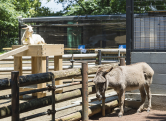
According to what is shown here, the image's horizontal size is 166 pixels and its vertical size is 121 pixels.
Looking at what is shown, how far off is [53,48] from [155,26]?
115 inches

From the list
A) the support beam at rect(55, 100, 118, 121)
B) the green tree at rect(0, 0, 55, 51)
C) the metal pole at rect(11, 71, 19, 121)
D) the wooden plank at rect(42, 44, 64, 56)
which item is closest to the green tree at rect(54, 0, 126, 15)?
the green tree at rect(0, 0, 55, 51)

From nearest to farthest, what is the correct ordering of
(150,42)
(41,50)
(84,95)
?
(84,95)
(150,42)
(41,50)

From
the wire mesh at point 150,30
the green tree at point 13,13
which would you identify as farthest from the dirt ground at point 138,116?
the green tree at point 13,13

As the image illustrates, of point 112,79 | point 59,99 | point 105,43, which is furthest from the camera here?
point 105,43

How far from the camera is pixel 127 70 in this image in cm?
538

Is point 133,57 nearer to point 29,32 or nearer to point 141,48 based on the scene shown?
point 141,48

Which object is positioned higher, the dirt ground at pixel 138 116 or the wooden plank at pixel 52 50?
the wooden plank at pixel 52 50

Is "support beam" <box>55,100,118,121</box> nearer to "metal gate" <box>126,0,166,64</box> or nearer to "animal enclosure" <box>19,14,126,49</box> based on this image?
"metal gate" <box>126,0,166,64</box>

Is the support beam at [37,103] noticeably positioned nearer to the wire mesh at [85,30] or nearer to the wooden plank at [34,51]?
the wooden plank at [34,51]

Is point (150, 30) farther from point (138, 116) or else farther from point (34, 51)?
point (34, 51)

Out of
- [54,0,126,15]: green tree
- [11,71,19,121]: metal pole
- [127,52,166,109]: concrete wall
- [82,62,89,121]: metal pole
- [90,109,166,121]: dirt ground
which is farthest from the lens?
[54,0,126,15]: green tree

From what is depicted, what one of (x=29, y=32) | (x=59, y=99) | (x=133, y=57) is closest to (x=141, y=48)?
(x=133, y=57)

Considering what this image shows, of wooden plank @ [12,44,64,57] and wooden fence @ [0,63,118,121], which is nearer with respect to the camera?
wooden fence @ [0,63,118,121]

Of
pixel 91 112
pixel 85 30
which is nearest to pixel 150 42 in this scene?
pixel 91 112
